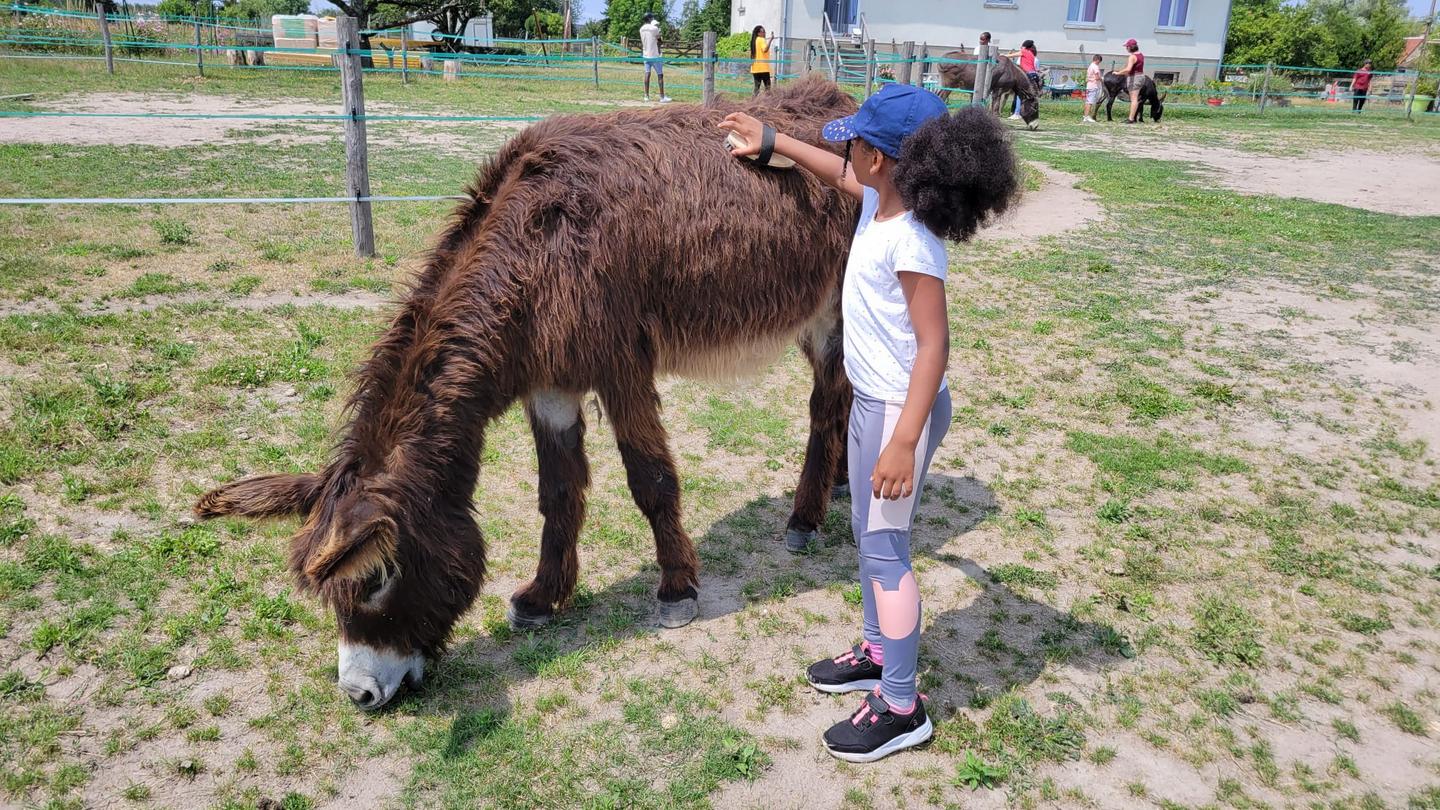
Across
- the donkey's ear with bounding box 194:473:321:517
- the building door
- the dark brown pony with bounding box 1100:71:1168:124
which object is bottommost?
the donkey's ear with bounding box 194:473:321:517

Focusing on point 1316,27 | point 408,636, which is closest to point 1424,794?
point 408,636

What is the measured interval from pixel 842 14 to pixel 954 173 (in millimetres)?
35163

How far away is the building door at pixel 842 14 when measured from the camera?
3369 centimetres

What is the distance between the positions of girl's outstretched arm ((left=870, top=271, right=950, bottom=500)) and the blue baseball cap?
17.4 inches

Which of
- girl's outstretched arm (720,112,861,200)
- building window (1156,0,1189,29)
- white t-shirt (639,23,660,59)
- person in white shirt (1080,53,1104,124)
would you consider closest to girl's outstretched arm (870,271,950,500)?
girl's outstretched arm (720,112,861,200)

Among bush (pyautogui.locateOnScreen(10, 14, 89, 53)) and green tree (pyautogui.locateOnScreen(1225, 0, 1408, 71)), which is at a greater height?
green tree (pyautogui.locateOnScreen(1225, 0, 1408, 71))

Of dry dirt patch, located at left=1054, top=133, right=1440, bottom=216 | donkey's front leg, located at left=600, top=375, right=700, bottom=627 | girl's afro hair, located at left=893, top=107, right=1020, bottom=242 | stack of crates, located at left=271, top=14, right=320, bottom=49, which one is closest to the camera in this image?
girl's afro hair, located at left=893, top=107, right=1020, bottom=242

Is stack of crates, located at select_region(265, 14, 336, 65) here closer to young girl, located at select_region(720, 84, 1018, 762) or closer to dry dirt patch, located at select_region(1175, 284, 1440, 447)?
dry dirt patch, located at select_region(1175, 284, 1440, 447)

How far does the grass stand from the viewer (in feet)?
9.47

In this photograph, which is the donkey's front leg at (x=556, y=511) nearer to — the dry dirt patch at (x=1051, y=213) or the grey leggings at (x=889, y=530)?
the grey leggings at (x=889, y=530)

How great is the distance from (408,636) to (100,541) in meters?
2.10

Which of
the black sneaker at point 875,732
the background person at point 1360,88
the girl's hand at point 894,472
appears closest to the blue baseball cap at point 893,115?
the girl's hand at point 894,472

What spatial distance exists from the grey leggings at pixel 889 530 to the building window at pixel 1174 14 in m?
40.0

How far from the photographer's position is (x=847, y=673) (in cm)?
327
